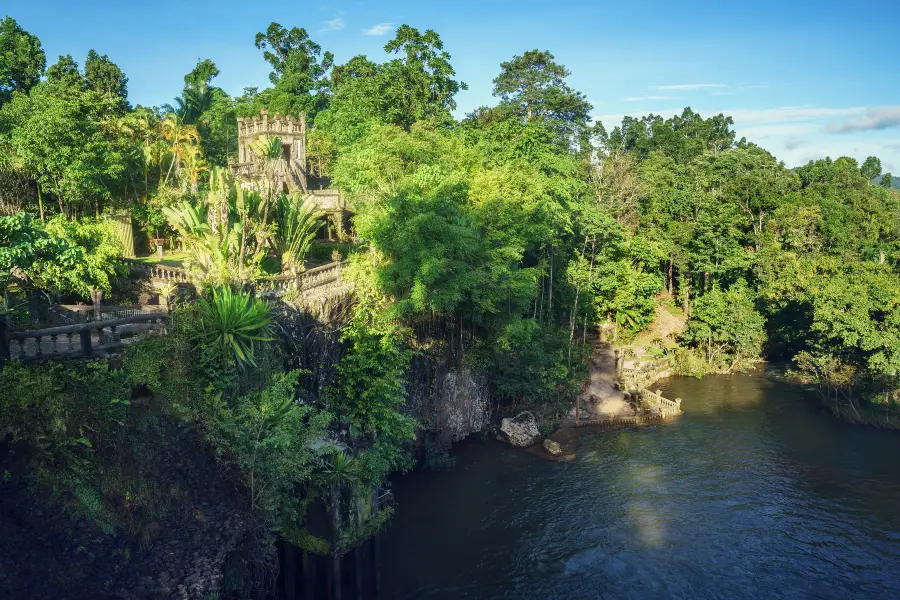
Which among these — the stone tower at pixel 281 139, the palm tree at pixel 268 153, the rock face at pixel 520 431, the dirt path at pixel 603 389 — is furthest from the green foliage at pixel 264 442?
the stone tower at pixel 281 139

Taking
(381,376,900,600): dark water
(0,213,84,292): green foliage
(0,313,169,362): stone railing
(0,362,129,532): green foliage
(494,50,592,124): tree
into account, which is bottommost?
(381,376,900,600): dark water

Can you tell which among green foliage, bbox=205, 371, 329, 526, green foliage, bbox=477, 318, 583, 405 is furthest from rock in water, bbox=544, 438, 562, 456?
green foliage, bbox=205, 371, 329, 526

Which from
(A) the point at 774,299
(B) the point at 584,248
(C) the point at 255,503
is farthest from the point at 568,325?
(C) the point at 255,503

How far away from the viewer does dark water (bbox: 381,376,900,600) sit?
83.8 feet

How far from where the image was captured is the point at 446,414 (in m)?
36.2

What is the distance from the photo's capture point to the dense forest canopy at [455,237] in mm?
27578

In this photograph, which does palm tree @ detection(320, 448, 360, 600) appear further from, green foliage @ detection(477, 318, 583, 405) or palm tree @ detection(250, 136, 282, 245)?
palm tree @ detection(250, 136, 282, 245)

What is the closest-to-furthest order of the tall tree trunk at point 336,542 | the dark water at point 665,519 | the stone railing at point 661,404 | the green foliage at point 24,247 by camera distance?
the green foliage at point 24,247
the tall tree trunk at point 336,542
the dark water at point 665,519
the stone railing at point 661,404

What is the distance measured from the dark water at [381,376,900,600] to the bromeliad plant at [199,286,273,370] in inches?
419

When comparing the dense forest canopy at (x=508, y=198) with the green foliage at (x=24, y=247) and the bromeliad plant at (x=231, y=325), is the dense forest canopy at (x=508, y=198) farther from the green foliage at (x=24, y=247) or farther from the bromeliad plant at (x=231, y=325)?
the green foliage at (x=24, y=247)

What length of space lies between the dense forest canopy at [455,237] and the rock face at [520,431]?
5.81ft

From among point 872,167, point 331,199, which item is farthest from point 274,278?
point 872,167

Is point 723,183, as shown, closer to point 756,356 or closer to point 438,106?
point 756,356

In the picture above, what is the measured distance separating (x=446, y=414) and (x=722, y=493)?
14132 mm
